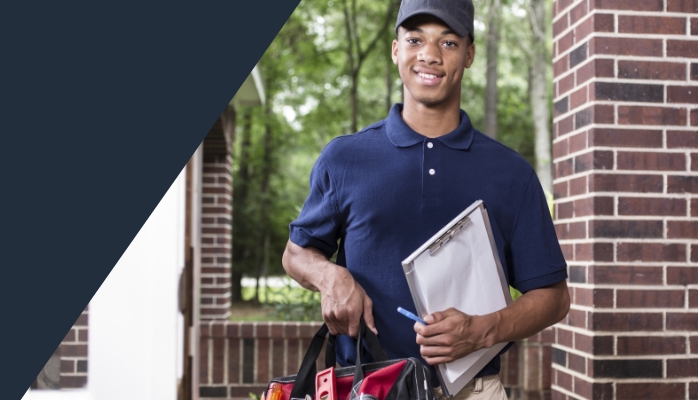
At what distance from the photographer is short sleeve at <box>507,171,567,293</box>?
1.71m

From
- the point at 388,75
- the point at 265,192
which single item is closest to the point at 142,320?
the point at 265,192

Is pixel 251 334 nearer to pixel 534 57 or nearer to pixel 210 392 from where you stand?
pixel 210 392

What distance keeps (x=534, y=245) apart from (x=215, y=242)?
5.60 m

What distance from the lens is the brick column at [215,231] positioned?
6.96 meters

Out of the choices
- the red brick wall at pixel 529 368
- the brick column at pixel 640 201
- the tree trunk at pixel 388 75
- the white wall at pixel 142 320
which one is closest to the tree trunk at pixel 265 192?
the tree trunk at pixel 388 75

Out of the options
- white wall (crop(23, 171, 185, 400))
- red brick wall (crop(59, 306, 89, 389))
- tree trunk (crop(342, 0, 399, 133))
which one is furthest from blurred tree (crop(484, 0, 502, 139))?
red brick wall (crop(59, 306, 89, 389))

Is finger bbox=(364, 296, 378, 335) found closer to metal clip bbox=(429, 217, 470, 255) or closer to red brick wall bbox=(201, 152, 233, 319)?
metal clip bbox=(429, 217, 470, 255)

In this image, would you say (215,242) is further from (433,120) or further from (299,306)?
(433,120)

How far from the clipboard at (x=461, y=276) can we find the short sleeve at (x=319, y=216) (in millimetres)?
247

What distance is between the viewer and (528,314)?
167 centimetres

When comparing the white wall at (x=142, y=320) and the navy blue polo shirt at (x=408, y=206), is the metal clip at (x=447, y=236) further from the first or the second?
the white wall at (x=142, y=320)

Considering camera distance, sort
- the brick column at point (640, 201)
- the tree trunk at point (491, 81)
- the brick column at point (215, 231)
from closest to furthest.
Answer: the brick column at point (640, 201)
the brick column at point (215, 231)
the tree trunk at point (491, 81)

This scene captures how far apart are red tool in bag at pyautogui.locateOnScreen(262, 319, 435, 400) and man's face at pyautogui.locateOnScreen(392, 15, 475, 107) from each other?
53 centimetres

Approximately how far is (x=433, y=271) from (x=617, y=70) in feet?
5.24
